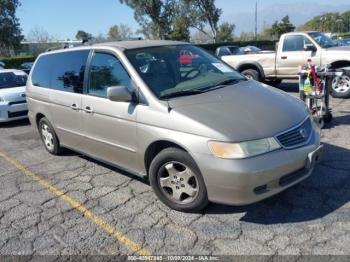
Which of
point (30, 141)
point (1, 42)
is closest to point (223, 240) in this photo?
point (30, 141)

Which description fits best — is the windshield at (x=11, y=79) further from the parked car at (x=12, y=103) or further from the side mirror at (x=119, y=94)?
the side mirror at (x=119, y=94)

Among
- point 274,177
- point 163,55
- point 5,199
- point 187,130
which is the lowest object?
point 5,199

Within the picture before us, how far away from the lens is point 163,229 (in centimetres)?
354

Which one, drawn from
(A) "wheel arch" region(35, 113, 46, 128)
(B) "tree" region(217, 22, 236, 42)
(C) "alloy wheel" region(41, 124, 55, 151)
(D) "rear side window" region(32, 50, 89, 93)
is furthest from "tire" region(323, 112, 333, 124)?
(B) "tree" region(217, 22, 236, 42)

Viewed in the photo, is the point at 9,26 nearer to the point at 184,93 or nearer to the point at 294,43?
the point at 294,43

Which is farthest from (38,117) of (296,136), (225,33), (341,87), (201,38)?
(201,38)

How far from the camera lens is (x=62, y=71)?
5309 mm

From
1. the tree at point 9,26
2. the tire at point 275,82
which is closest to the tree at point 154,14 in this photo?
the tree at point 9,26

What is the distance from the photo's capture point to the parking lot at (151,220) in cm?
322

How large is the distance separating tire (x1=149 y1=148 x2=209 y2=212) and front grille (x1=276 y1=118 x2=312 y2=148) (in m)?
0.84

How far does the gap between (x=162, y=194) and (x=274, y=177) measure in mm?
1215

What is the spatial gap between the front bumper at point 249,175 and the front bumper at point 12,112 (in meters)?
6.95

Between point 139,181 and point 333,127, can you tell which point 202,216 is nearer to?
point 139,181

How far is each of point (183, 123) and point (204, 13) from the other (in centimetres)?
4395
